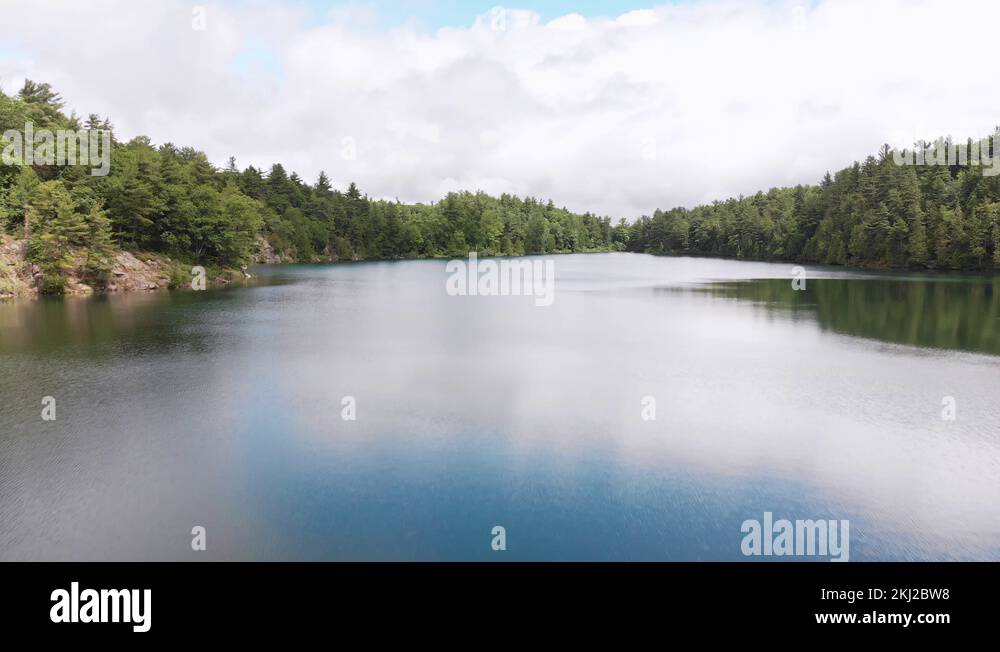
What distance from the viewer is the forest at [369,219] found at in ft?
144

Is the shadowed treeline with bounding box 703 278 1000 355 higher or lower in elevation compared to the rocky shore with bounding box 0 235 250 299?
lower

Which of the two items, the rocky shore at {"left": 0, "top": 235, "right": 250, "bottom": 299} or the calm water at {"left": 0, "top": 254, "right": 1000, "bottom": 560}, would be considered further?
the rocky shore at {"left": 0, "top": 235, "right": 250, "bottom": 299}

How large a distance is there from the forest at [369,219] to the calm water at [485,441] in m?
17.6

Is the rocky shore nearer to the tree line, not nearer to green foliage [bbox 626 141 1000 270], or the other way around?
the tree line

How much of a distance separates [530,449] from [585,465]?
1.40 m

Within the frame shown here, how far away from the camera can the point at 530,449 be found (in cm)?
1377

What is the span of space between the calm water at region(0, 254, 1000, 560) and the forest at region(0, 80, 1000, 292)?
57.7 ft

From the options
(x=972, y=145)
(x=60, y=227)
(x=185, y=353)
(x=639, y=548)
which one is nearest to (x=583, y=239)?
(x=972, y=145)

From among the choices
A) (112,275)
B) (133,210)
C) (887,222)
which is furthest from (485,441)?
(887,222)

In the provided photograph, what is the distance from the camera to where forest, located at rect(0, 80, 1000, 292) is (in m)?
43.8

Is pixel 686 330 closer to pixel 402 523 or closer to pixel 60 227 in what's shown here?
pixel 402 523

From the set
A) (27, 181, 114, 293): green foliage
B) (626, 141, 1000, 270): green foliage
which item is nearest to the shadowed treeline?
(626, 141, 1000, 270): green foliage

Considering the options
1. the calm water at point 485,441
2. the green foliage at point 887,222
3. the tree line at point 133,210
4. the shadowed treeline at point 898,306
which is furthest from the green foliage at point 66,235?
the green foliage at point 887,222
